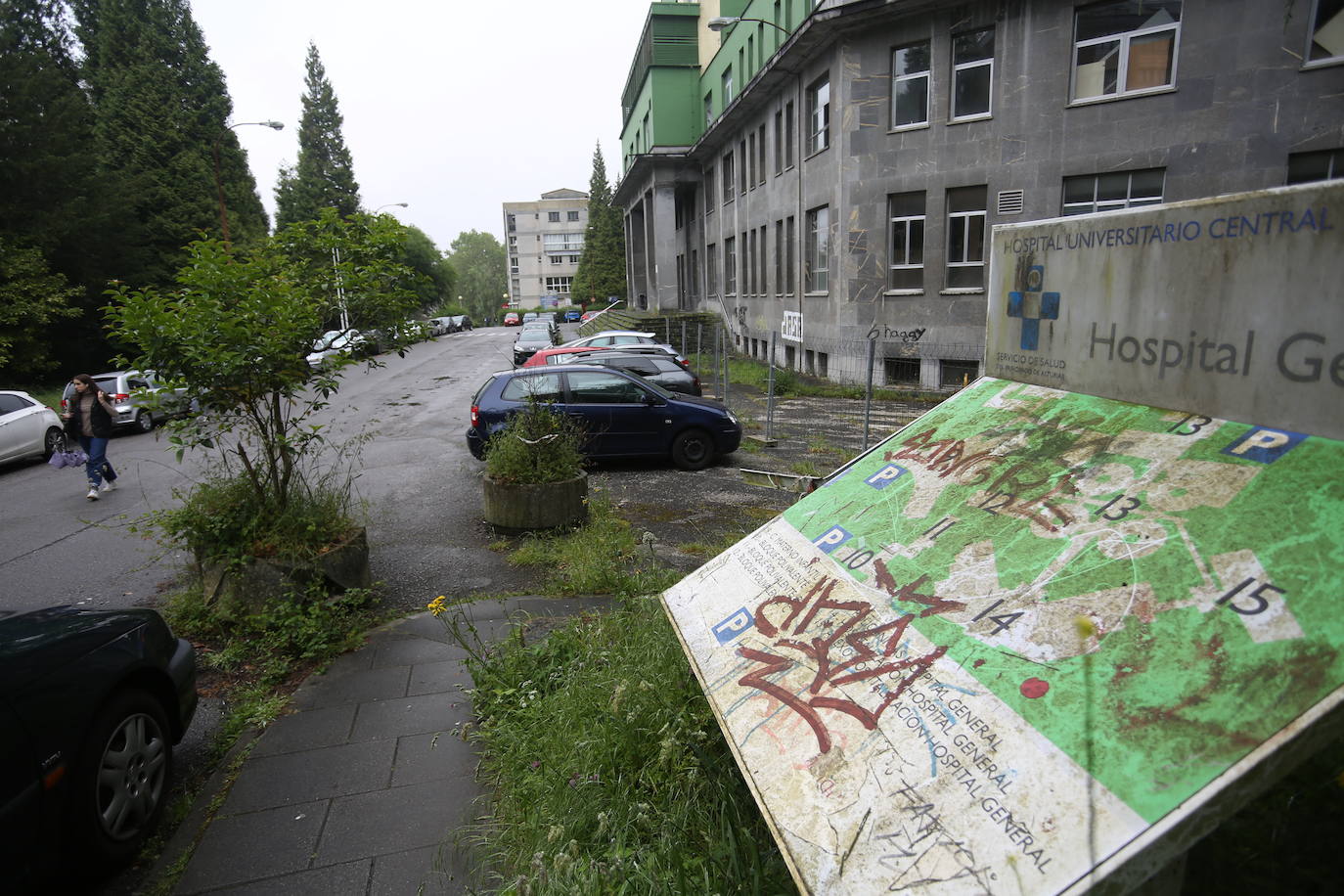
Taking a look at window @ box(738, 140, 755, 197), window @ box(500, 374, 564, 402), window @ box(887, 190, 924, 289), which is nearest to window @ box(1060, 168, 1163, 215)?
window @ box(887, 190, 924, 289)

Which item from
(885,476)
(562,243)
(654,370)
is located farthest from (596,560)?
(562,243)

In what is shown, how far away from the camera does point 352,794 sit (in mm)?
3773

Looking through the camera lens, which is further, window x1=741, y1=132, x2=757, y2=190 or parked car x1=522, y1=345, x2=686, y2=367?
window x1=741, y1=132, x2=757, y2=190

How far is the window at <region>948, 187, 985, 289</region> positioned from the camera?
65.0 feet

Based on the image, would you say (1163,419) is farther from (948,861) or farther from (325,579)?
(325,579)

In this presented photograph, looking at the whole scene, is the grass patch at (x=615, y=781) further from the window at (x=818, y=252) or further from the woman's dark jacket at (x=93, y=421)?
the window at (x=818, y=252)

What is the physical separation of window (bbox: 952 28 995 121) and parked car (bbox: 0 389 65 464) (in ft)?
71.1

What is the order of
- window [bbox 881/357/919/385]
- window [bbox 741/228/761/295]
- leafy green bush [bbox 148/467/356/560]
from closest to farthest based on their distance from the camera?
leafy green bush [bbox 148/467/356/560] < window [bbox 881/357/919/385] < window [bbox 741/228/761/295]

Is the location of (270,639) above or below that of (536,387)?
below

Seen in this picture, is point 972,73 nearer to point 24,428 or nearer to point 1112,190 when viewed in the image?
point 1112,190

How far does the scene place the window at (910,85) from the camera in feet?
65.7

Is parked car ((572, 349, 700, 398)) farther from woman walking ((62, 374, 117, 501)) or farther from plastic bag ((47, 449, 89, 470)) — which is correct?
plastic bag ((47, 449, 89, 470))

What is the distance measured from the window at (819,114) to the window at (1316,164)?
10984 mm

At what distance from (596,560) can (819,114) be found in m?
20.7
